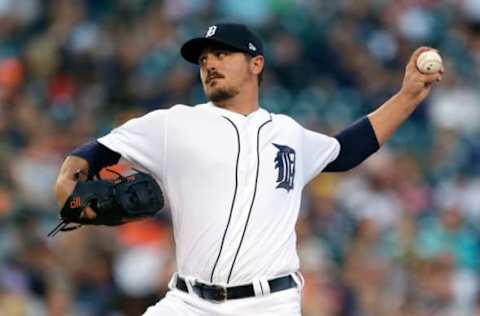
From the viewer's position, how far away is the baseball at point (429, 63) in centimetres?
572

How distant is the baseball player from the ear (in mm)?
42

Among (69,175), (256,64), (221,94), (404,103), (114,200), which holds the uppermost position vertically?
(256,64)

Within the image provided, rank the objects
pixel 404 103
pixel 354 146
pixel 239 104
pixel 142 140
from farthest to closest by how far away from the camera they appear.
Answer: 1. pixel 404 103
2. pixel 354 146
3. pixel 239 104
4. pixel 142 140

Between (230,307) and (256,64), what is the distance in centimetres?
101

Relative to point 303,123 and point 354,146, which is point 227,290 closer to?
point 354,146

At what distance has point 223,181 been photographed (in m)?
5.11

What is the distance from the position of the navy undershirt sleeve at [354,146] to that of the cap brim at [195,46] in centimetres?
64

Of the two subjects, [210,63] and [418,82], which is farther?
[418,82]

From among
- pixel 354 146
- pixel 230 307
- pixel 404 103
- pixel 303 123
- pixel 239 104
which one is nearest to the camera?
pixel 230 307

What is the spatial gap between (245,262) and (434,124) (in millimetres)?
5834

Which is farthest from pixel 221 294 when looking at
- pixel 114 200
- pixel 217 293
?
pixel 114 200

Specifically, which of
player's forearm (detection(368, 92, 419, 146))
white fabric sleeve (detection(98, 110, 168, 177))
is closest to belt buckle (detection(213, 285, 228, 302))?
white fabric sleeve (detection(98, 110, 168, 177))

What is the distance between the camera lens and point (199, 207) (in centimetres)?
509

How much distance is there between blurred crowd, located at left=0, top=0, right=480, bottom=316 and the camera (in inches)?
321
